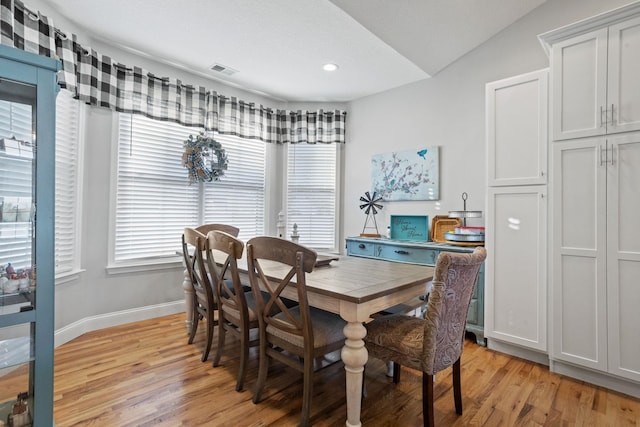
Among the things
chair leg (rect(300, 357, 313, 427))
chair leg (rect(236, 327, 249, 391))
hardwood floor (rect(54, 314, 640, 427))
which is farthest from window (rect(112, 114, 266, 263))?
chair leg (rect(300, 357, 313, 427))

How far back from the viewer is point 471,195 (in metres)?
3.35

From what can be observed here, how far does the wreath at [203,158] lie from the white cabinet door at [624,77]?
3.36 m

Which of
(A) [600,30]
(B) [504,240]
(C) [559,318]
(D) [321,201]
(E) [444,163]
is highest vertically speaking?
(A) [600,30]

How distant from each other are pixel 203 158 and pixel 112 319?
182cm

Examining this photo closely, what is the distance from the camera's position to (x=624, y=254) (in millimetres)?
2000

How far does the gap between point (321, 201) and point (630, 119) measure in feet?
10.4

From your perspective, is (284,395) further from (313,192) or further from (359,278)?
(313,192)

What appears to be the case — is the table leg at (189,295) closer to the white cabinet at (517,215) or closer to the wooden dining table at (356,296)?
the wooden dining table at (356,296)

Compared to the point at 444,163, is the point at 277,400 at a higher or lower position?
lower

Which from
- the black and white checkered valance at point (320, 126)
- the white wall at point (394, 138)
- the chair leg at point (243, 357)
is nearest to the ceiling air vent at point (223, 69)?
the white wall at point (394, 138)

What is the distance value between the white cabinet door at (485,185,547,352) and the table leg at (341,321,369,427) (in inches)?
62.5

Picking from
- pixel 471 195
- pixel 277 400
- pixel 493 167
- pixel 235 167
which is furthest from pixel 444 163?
pixel 277 400

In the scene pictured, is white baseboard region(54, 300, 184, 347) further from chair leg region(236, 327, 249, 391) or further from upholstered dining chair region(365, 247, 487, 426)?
upholstered dining chair region(365, 247, 487, 426)

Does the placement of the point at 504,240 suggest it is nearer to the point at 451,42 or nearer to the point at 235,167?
the point at 451,42
